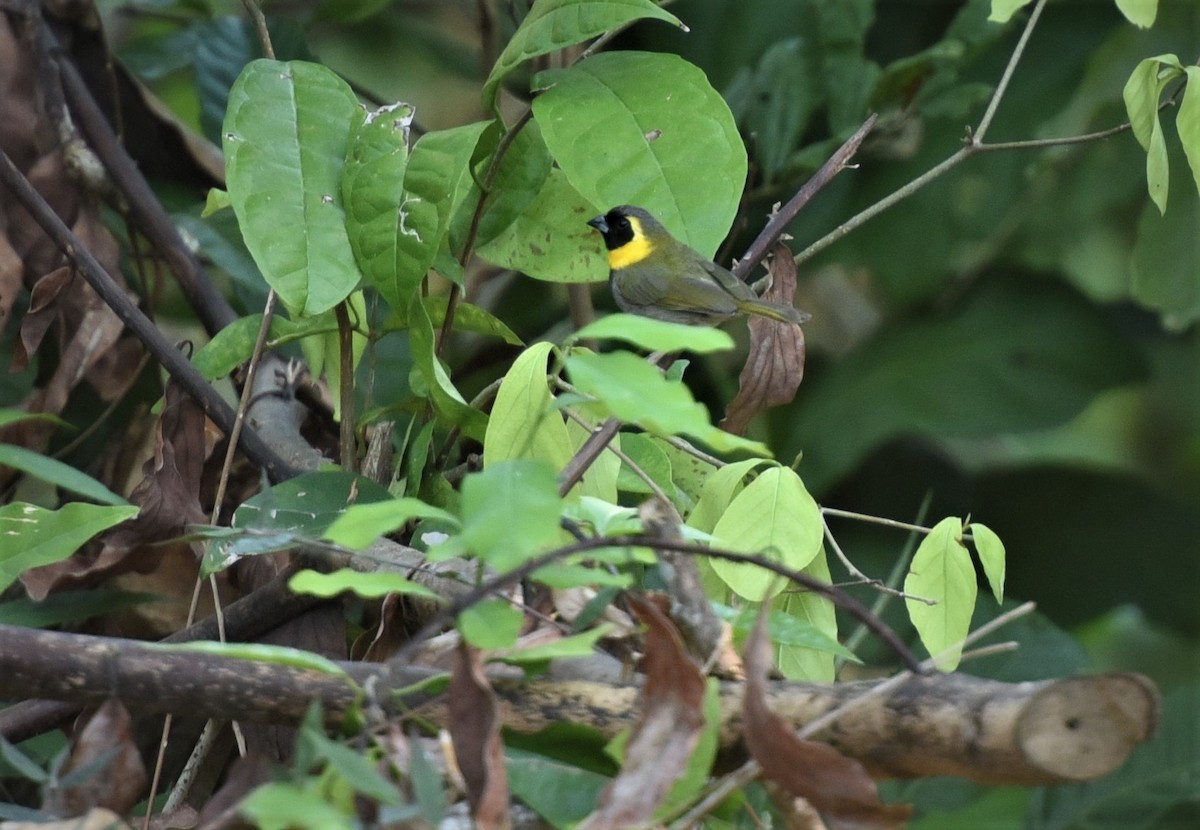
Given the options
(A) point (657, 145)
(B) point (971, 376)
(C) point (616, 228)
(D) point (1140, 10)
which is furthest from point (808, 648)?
(B) point (971, 376)

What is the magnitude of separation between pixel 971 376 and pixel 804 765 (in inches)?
83.1

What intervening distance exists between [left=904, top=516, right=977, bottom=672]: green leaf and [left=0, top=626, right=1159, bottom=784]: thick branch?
0.94ft

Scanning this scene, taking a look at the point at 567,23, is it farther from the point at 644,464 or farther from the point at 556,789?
the point at 556,789

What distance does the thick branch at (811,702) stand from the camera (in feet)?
2.21

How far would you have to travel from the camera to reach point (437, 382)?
112 cm

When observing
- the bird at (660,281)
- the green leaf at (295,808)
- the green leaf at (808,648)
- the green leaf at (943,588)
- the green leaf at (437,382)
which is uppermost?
the green leaf at (295,808)

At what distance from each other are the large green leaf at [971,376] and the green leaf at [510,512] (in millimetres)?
1891

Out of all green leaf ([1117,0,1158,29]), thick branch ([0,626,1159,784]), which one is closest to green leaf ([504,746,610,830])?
thick branch ([0,626,1159,784])

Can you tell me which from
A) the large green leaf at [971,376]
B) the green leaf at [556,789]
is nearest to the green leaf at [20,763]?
the green leaf at [556,789]

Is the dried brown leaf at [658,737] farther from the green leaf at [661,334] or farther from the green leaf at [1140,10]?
the green leaf at [1140,10]

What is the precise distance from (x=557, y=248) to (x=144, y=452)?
2.06ft

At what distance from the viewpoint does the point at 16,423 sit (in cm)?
144

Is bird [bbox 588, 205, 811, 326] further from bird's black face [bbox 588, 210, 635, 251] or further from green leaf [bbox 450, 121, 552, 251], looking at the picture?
green leaf [bbox 450, 121, 552, 251]

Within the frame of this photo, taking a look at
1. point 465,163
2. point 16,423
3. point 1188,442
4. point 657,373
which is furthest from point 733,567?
point 1188,442
